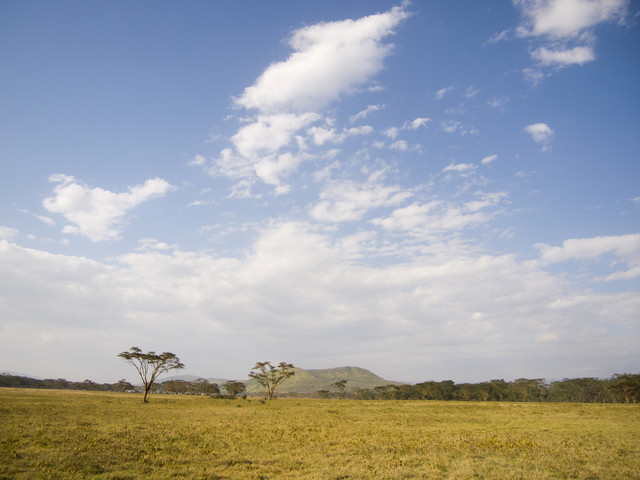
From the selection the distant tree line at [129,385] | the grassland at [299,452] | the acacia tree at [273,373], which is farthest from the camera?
the distant tree line at [129,385]

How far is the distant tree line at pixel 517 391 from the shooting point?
10882cm

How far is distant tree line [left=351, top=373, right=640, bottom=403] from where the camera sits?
10882 centimetres

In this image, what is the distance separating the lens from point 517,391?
116938 mm

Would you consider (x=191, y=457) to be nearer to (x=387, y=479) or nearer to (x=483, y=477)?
(x=387, y=479)

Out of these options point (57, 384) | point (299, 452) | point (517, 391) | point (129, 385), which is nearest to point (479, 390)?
point (517, 391)

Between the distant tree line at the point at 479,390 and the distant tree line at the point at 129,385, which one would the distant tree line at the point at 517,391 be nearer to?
the distant tree line at the point at 479,390

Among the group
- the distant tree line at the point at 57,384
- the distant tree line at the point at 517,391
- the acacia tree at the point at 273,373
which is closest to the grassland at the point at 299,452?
the acacia tree at the point at 273,373

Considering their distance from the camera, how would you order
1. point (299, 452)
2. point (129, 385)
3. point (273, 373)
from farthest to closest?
point (129, 385)
point (273, 373)
point (299, 452)

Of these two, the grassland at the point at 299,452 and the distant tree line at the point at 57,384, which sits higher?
the grassland at the point at 299,452

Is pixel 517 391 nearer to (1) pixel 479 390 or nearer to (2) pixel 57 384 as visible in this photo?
(1) pixel 479 390

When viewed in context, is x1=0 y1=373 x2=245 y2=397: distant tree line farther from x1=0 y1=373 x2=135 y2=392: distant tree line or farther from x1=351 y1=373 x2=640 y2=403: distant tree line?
x1=351 y1=373 x2=640 y2=403: distant tree line

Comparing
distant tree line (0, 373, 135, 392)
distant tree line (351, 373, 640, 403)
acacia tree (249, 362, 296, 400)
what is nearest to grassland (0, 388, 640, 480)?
acacia tree (249, 362, 296, 400)

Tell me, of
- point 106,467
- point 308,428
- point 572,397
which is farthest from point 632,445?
point 572,397

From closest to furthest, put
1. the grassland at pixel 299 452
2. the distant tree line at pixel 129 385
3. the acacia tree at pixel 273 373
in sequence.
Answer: the grassland at pixel 299 452, the acacia tree at pixel 273 373, the distant tree line at pixel 129 385
